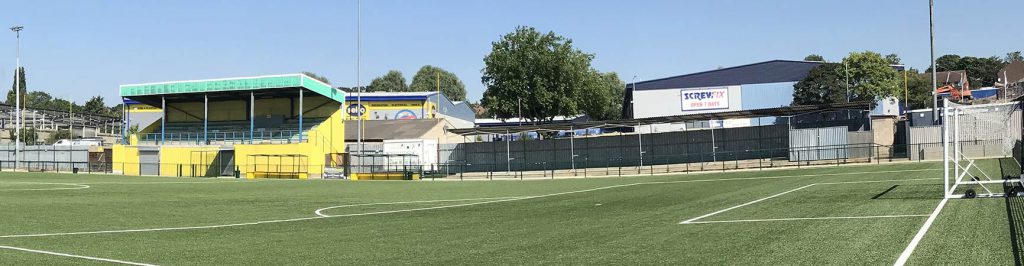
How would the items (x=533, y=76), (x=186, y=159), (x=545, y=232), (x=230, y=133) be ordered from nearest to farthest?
1. (x=545, y=232)
2. (x=186, y=159)
3. (x=230, y=133)
4. (x=533, y=76)

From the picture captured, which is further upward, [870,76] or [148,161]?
[870,76]

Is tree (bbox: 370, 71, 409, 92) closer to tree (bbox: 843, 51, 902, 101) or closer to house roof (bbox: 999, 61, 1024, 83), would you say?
tree (bbox: 843, 51, 902, 101)

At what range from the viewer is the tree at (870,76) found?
279ft

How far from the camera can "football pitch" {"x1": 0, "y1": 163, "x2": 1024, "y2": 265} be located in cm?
958

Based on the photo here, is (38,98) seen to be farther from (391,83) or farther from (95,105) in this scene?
(391,83)

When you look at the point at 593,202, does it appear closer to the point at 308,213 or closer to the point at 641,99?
the point at 308,213

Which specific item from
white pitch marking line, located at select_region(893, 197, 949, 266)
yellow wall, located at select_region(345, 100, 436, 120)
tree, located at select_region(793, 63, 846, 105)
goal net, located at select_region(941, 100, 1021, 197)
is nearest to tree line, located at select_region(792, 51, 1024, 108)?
tree, located at select_region(793, 63, 846, 105)

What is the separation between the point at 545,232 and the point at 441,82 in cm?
14129

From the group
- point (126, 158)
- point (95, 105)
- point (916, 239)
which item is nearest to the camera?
point (916, 239)

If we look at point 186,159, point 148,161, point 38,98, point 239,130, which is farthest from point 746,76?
point 38,98

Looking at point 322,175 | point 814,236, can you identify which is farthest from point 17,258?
point 322,175

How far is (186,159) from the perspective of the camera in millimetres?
59031

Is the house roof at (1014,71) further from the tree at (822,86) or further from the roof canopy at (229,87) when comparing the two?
the roof canopy at (229,87)

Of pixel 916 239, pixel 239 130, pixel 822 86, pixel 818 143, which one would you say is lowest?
pixel 916 239
